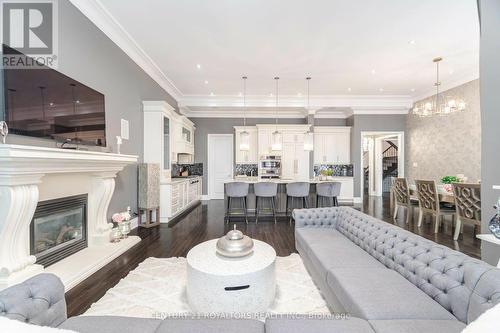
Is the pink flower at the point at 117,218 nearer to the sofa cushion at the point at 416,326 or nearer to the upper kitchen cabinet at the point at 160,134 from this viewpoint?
the upper kitchen cabinet at the point at 160,134

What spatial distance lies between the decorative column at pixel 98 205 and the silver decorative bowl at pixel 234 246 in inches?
90.8

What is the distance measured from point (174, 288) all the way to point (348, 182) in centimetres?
682

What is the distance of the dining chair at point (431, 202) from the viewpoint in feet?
14.6

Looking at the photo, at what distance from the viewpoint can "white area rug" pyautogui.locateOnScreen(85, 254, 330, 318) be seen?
211 cm

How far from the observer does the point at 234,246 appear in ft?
6.95

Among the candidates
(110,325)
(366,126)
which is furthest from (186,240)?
(366,126)

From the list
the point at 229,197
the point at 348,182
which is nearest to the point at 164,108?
the point at 229,197

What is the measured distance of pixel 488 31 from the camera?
2.32m

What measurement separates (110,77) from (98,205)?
2.11 metres

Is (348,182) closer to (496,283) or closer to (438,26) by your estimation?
(438,26)

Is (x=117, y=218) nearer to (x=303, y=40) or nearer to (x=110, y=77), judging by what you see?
(x=110, y=77)

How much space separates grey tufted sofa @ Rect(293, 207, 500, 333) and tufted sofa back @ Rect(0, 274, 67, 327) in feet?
5.60

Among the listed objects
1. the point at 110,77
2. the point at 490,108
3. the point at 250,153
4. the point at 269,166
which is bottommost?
the point at 269,166

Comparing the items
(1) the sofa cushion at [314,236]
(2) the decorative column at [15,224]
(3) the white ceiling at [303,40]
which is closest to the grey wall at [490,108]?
(3) the white ceiling at [303,40]
